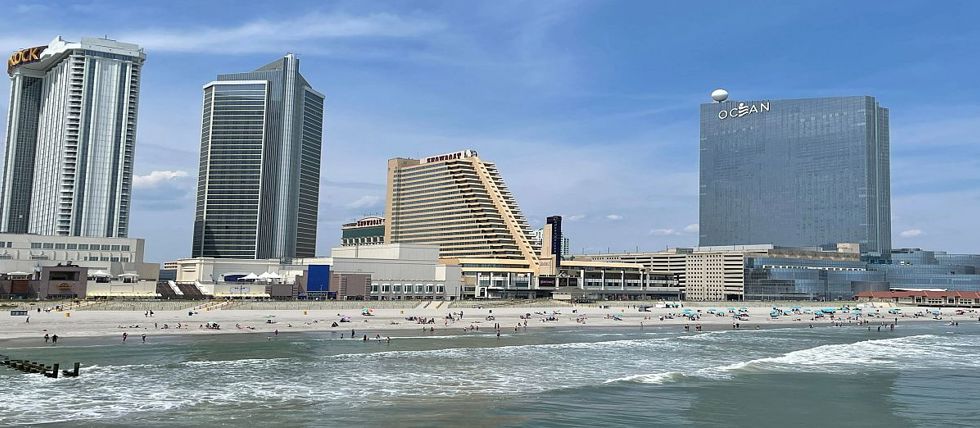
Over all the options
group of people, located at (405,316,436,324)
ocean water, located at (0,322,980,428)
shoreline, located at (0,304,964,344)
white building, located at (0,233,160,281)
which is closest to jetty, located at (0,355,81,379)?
ocean water, located at (0,322,980,428)

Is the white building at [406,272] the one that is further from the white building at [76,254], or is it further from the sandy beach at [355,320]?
the white building at [76,254]

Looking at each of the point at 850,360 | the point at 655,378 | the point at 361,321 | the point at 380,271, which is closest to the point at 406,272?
the point at 380,271

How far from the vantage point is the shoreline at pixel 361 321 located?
320ft

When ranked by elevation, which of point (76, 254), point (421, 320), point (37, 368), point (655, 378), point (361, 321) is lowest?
point (37, 368)

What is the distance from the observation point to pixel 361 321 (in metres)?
122

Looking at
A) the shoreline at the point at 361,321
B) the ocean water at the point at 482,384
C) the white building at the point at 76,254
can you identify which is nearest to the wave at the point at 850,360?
the ocean water at the point at 482,384

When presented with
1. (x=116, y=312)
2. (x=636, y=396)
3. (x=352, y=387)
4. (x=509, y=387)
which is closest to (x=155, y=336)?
(x=116, y=312)

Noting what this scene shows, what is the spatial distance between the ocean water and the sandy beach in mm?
9619

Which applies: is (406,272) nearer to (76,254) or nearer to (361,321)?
(361,321)

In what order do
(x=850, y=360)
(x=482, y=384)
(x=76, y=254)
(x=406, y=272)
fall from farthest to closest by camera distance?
1. (x=406, y=272)
2. (x=76, y=254)
3. (x=850, y=360)
4. (x=482, y=384)

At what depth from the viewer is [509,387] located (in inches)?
2317

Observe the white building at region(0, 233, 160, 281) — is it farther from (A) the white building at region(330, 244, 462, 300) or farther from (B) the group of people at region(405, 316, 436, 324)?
(B) the group of people at region(405, 316, 436, 324)

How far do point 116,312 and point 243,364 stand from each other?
5548 cm

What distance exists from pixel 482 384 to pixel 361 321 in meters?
65.1
